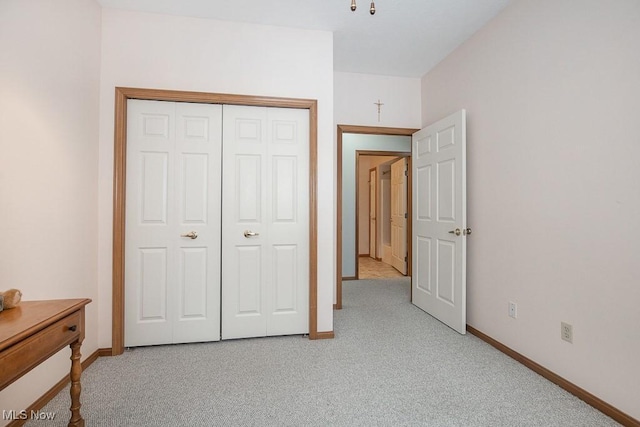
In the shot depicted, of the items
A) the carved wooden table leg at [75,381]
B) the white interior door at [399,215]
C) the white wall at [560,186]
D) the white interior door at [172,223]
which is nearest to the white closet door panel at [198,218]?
the white interior door at [172,223]

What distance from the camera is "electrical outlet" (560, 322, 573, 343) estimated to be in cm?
193

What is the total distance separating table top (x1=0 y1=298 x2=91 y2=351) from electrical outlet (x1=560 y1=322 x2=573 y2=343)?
2.69 meters

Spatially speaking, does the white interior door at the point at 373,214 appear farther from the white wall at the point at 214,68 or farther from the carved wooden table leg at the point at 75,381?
the carved wooden table leg at the point at 75,381

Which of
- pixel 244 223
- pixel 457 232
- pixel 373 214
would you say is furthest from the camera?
pixel 373 214

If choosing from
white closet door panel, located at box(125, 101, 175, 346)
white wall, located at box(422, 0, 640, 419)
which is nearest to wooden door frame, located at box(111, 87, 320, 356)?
white closet door panel, located at box(125, 101, 175, 346)

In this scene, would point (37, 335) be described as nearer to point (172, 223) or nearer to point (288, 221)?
point (172, 223)

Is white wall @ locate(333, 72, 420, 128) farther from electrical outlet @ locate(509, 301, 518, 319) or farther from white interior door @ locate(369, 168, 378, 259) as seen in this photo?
white interior door @ locate(369, 168, 378, 259)

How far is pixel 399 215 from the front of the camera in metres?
5.77

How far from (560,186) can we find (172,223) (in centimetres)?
Answer: 279

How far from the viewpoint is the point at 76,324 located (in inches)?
53.6

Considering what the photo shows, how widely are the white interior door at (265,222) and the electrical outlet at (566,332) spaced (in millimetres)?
1813

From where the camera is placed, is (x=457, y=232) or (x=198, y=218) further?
(x=457, y=232)

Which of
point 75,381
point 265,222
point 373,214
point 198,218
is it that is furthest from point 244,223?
point 373,214

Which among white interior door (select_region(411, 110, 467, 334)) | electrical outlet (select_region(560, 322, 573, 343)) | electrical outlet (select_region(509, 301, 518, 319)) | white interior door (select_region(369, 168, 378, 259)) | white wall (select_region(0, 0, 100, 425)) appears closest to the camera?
white wall (select_region(0, 0, 100, 425))
